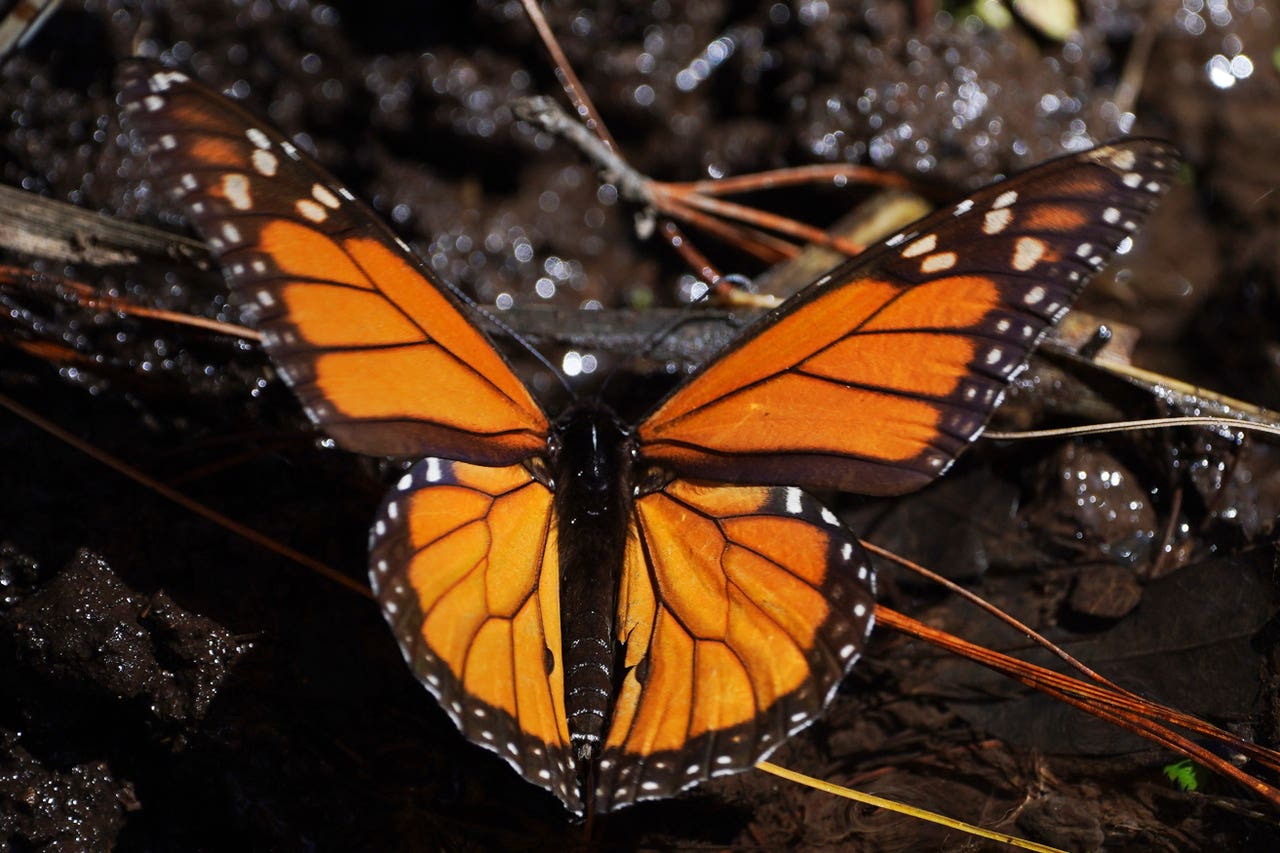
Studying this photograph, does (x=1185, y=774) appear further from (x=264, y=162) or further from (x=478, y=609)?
(x=264, y=162)

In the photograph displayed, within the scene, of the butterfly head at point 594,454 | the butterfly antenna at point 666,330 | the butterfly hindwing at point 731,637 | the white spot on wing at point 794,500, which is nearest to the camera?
the butterfly hindwing at point 731,637

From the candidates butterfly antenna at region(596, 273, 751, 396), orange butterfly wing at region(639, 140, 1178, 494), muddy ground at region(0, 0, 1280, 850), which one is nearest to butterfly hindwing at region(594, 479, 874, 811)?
orange butterfly wing at region(639, 140, 1178, 494)

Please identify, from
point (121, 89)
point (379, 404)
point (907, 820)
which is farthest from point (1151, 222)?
point (121, 89)

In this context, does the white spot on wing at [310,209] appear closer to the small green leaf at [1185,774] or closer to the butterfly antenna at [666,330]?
the butterfly antenna at [666,330]

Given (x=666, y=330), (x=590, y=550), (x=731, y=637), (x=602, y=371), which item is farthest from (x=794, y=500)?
(x=602, y=371)

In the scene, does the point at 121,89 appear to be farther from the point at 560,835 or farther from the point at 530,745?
the point at 560,835

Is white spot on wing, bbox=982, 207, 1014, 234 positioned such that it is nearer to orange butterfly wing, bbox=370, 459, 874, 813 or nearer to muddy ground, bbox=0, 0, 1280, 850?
orange butterfly wing, bbox=370, 459, 874, 813

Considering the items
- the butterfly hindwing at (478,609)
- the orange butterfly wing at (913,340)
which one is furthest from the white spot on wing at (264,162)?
the orange butterfly wing at (913,340)
